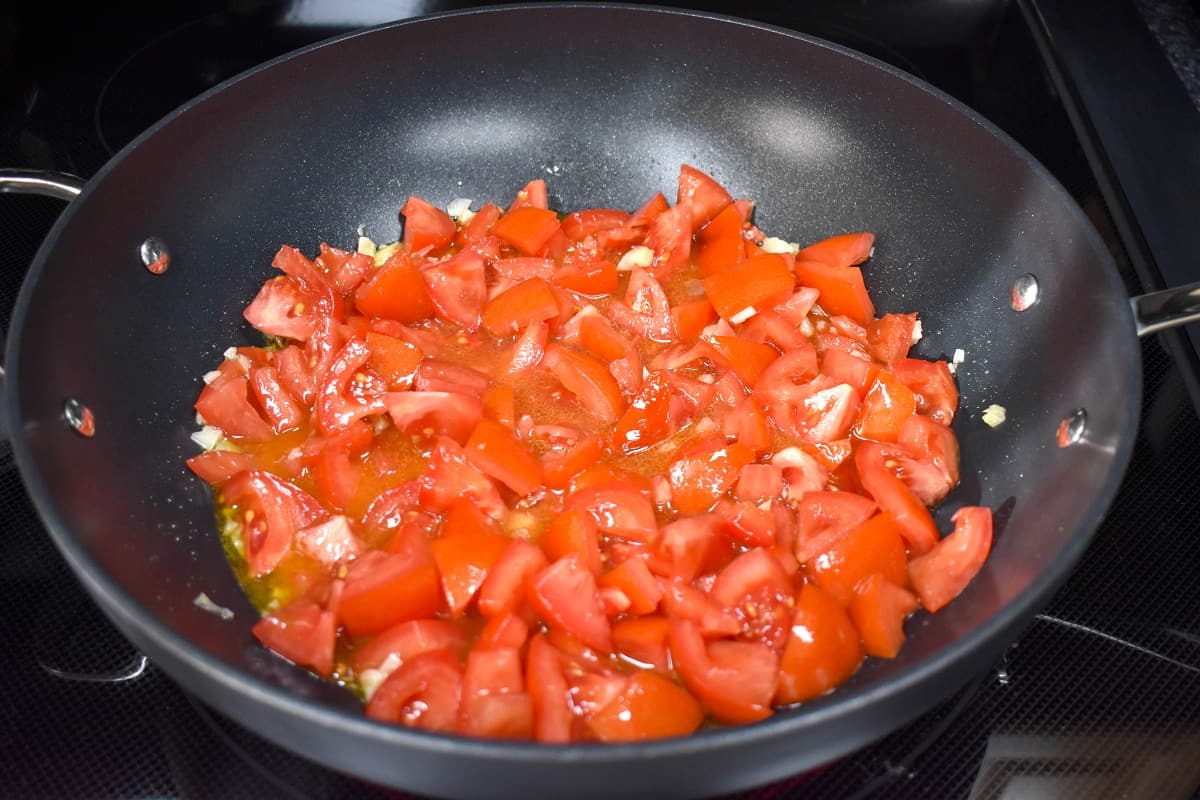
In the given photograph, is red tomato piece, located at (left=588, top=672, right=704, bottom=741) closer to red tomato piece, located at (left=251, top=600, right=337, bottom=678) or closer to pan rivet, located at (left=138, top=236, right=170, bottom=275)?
red tomato piece, located at (left=251, top=600, right=337, bottom=678)

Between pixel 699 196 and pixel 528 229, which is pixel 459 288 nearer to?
pixel 528 229

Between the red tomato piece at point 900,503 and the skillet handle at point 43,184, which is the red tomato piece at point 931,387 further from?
the skillet handle at point 43,184

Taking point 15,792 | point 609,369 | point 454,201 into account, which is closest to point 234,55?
point 454,201

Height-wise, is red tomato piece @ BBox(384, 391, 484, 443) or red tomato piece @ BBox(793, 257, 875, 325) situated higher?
red tomato piece @ BBox(793, 257, 875, 325)

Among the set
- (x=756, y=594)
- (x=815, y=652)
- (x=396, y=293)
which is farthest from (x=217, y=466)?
(x=815, y=652)

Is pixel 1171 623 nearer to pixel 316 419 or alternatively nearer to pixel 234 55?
pixel 316 419

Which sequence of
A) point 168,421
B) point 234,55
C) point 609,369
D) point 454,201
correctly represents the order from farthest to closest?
point 234,55 < point 454,201 < point 609,369 < point 168,421

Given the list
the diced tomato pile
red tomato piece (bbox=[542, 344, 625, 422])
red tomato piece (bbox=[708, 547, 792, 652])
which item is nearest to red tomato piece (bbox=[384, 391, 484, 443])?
the diced tomato pile
